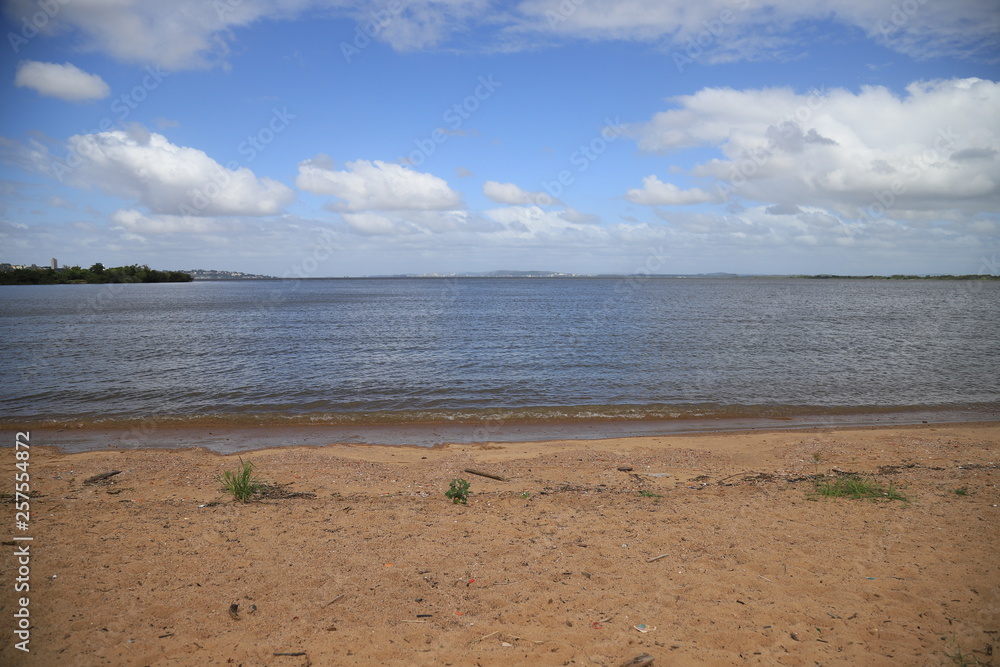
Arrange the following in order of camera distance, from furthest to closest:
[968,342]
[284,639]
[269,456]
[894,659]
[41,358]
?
[968,342] → [41,358] → [269,456] → [284,639] → [894,659]

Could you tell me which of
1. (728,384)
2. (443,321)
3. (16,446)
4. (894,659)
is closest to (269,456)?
(16,446)

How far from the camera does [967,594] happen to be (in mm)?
5898

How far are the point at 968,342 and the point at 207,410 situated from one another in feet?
137

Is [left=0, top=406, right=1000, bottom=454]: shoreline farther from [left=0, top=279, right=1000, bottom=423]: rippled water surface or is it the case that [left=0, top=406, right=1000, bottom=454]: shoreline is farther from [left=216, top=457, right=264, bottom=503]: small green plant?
[left=216, top=457, right=264, bottom=503]: small green plant

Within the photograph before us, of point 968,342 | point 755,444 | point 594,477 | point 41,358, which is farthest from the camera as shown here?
point 968,342

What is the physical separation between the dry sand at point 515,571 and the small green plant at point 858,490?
0.30 m

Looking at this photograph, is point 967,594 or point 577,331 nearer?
point 967,594

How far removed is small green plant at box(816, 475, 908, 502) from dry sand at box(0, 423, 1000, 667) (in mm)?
304

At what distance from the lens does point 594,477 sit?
10703 mm

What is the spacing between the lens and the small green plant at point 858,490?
28.6ft

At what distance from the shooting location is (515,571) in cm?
655

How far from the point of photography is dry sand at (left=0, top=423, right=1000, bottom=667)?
5.18 metres

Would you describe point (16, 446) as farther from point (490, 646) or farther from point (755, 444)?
point (755, 444)

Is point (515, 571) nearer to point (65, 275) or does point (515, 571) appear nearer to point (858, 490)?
point (858, 490)
